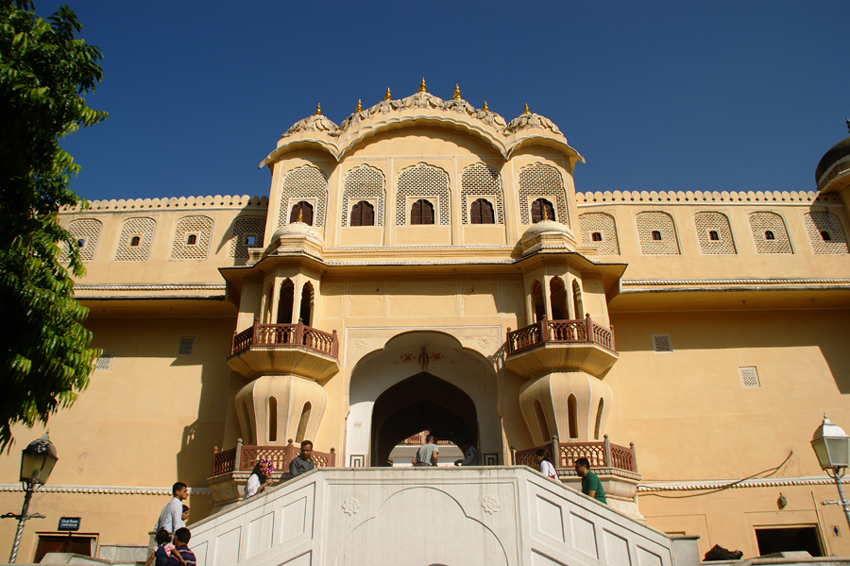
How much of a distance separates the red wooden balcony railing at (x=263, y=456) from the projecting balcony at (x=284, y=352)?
1.40 meters

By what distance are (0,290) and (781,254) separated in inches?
603

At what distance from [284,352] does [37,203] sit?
5.56 m

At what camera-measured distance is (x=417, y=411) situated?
1767 cm

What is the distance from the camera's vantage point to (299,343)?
1223 centimetres

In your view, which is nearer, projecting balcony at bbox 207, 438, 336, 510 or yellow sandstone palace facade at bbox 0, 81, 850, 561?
projecting balcony at bbox 207, 438, 336, 510

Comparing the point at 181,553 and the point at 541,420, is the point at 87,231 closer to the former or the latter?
the point at 541,420

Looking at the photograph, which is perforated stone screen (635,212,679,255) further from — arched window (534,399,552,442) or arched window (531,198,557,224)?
arched window (534,399,552,442)

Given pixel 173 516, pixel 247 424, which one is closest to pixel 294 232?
pixel 247 424

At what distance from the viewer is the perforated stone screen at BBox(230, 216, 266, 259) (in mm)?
15719

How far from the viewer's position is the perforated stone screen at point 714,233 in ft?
51.1

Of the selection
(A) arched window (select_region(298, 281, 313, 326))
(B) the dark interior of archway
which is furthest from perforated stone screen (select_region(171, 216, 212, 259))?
(B) the dark interior of archway

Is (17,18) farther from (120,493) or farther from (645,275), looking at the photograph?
(645,275)

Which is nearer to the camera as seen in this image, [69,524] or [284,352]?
[284,352]

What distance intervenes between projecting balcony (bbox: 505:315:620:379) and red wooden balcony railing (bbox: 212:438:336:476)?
3847 mm
